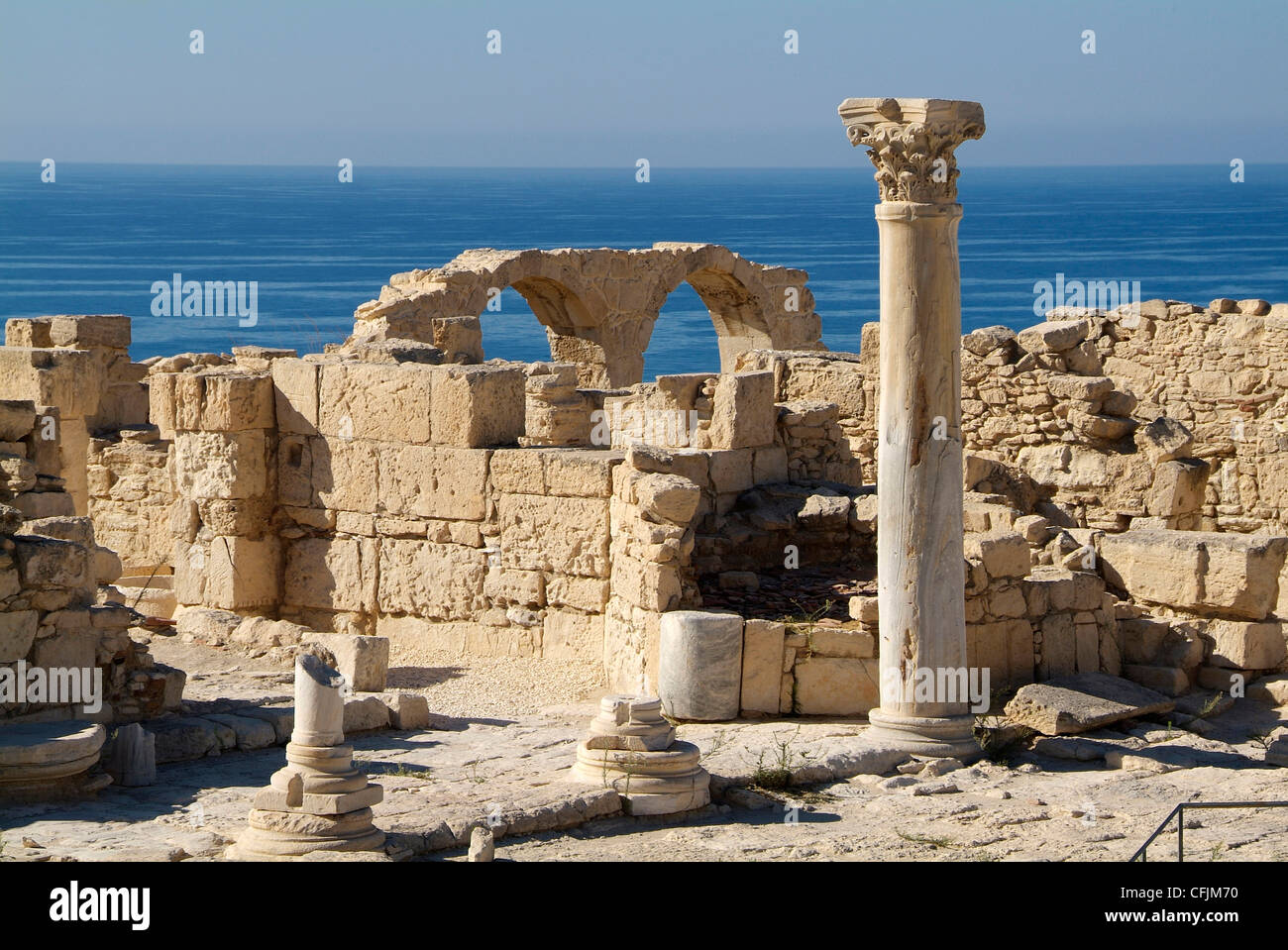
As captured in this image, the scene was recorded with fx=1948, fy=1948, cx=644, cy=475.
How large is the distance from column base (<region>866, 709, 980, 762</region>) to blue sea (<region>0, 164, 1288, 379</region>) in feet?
38.5

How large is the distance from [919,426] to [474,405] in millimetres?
3829

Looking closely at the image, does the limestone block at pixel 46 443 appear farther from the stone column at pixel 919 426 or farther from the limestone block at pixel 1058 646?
the limestone block at pixel 1058 646

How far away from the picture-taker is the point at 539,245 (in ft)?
267

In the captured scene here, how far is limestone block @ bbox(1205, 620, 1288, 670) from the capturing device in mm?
12555

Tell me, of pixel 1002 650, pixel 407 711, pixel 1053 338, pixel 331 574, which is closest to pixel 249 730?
pixel 407 711

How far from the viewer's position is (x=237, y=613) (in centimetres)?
1466

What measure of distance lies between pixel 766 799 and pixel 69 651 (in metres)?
3.78

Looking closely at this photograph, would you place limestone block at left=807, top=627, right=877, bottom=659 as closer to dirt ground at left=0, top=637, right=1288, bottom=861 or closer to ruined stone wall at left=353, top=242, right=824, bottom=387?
dirt ground at left=0, top=637, right=1288, bottom=861

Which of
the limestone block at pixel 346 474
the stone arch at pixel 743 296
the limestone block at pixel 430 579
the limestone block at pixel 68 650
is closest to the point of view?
the limestone block at pixel 68 650

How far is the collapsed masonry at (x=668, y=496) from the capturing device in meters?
12.3

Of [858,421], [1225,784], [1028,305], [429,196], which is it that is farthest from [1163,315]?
[429,196]

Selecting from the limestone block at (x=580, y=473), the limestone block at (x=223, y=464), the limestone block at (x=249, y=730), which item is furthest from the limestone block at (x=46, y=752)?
the limestone block at (x=223, y=464)

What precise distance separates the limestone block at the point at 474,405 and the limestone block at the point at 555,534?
1.75 feet
